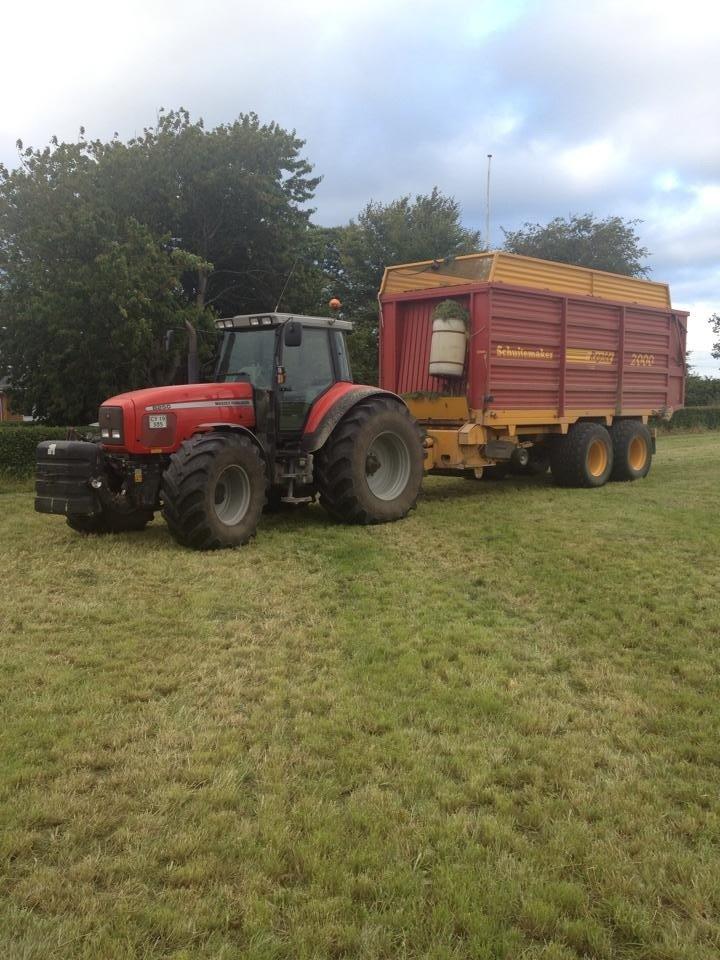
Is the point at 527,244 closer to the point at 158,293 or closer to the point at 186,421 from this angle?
the point at 158,293

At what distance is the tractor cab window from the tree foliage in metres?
7.09

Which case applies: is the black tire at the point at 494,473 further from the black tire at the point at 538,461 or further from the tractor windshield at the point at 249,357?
the tractor windshield at the point at 249,357

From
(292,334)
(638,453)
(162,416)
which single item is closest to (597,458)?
(638,453)

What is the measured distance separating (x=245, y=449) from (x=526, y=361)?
4.56 metres

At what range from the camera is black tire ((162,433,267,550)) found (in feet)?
23.0

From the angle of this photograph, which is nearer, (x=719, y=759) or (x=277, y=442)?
(x=719, y=759)

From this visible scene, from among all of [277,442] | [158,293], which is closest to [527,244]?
[158,293]

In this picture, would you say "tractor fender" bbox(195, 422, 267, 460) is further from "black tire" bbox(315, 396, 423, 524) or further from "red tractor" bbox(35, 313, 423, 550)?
"black tire" bbox(315, 396, 423, 524)

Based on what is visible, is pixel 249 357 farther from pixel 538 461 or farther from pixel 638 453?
pixel 638 453

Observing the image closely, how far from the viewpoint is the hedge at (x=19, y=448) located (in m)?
12.8

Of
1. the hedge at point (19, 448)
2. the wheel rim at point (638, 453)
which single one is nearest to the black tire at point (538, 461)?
the wheel rim at point (638, 453)

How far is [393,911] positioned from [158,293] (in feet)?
48.1

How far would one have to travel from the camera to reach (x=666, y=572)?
6.44 metres

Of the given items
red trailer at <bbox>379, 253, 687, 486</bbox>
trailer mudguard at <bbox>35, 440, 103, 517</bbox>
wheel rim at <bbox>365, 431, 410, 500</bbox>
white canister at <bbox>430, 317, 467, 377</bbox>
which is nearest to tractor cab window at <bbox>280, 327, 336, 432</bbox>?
wheel rim at <bbox>365, 431, 410, 500</bbox>
